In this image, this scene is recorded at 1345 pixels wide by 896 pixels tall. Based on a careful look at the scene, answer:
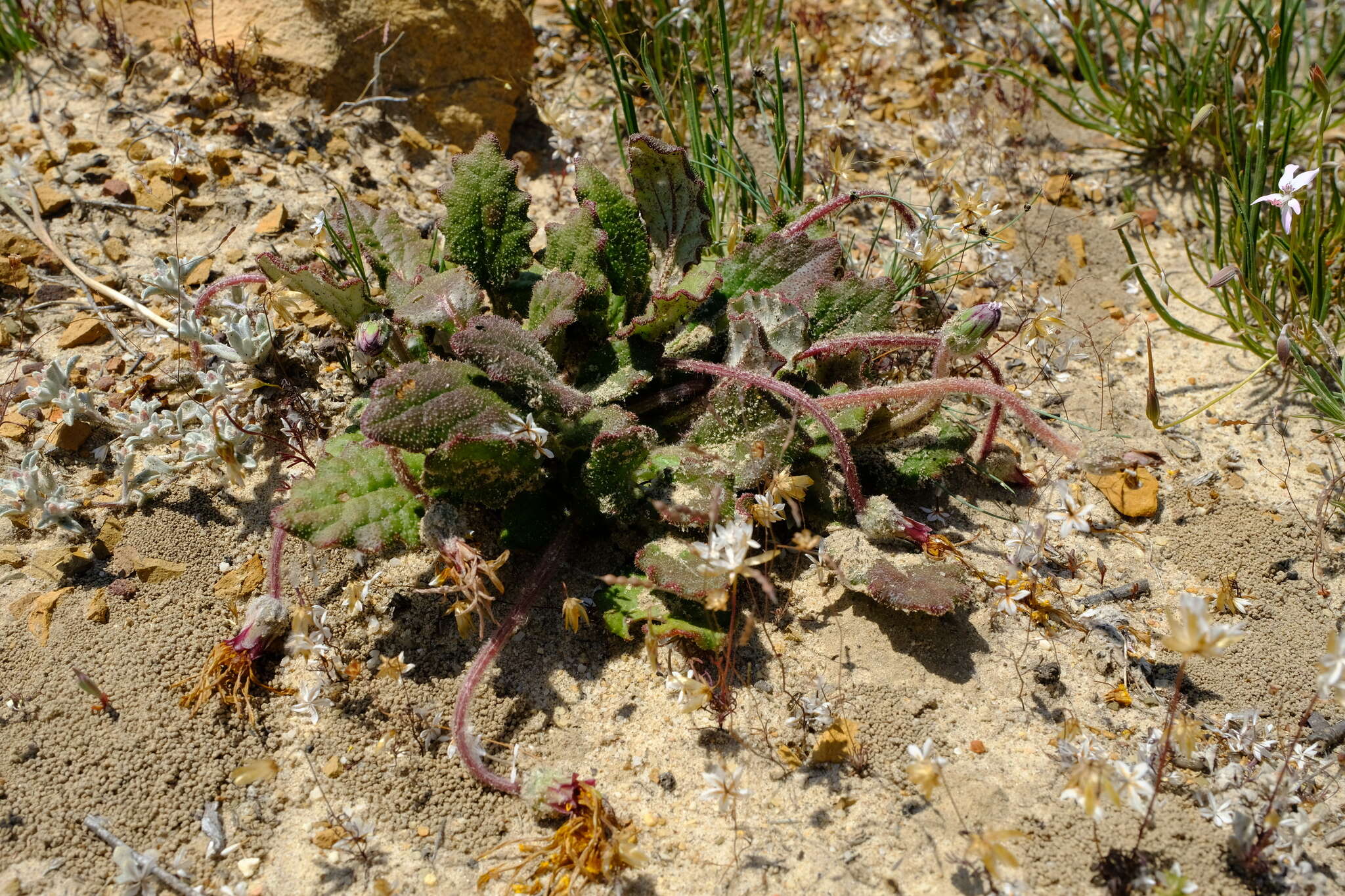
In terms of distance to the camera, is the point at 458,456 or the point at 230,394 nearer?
the point at 458,456

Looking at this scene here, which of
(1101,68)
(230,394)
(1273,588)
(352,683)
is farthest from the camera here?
(1101,68)

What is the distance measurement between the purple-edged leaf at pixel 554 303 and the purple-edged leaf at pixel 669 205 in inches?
13.6

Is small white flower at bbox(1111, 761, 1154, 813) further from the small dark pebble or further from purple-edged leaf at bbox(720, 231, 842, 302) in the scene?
purple-edged leaf at bbox(720, 231, 842, 302)

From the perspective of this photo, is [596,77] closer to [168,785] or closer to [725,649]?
[725,649]

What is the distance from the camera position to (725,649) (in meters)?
2.10

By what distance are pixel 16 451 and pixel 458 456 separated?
1239 millimetres

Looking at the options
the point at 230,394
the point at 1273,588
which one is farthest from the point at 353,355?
the point at 1273,588

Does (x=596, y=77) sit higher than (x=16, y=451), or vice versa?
(x=596, y=77)

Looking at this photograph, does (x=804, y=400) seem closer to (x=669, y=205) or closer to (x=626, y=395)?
(x=626, y=395)

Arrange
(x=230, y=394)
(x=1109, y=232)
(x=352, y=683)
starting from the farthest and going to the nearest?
(x=1109, y=232) → (x=230, y=394) → (x=352, y=683)

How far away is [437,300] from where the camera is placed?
2246mm

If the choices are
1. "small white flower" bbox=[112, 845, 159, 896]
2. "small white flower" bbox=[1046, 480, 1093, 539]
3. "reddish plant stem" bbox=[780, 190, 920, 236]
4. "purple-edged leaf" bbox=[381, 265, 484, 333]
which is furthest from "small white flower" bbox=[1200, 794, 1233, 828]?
"small white flower" bbox=[112, 845, 159, 896]

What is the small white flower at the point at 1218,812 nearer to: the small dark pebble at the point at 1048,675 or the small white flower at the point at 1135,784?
the small white flower at the point at 1135,784

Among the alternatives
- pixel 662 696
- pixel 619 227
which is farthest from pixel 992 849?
pixel 619 227
